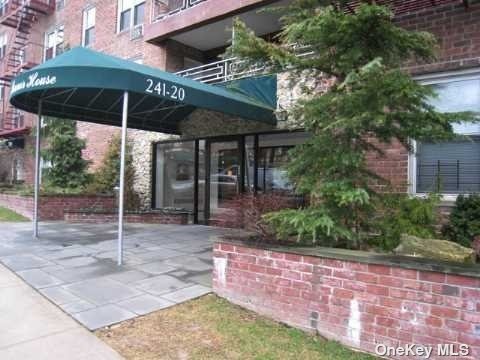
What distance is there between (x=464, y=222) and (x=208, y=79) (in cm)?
784

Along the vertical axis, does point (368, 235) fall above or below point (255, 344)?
above

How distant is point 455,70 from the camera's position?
6.00 m

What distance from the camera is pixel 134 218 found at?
10742 mm

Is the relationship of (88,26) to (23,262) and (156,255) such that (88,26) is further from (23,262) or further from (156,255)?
(156,255)

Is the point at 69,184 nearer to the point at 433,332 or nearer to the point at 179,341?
the point at 179,341

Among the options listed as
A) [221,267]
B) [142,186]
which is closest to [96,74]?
[221,267]

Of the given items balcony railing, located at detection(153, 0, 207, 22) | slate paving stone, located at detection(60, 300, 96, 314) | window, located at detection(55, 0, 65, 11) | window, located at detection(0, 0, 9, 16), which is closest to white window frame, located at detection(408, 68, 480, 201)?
slate paving stone, located at detection(60, 300, 96, 314)

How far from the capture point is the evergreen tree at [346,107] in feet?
11.8

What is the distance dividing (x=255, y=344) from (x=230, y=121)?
692 cm

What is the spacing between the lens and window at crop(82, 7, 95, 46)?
16.1 meters

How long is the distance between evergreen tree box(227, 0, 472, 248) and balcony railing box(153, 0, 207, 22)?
7.60 m

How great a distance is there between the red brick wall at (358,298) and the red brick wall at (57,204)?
8342mm

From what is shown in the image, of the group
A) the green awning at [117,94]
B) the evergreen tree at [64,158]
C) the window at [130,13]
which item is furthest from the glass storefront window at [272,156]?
the window at [130,13]

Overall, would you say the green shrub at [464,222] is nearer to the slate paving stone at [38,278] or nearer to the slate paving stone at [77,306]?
the slate paving stone at [77,306]
